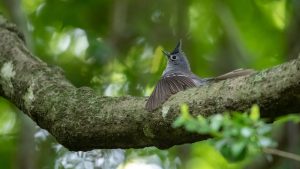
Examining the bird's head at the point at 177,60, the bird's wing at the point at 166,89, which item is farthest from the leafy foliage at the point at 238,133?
the bird's head at the point at 177,60

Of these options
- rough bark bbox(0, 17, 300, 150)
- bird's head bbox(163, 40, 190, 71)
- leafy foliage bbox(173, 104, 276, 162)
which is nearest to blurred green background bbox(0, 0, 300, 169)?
bird's head bbox(163, 40, 190, 71)

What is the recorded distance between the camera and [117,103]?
2.71 metres

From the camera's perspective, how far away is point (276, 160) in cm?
418

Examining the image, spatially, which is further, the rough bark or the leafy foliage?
the rough bark

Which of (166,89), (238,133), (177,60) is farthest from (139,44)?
(238,133)

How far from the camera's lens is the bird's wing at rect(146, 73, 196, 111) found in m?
2.56

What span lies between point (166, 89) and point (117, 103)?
22 centimetres

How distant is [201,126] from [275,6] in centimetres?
A: 368

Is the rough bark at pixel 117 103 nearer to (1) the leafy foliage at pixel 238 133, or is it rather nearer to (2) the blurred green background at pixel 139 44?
(1) the leafy foliage at pixel 238 133

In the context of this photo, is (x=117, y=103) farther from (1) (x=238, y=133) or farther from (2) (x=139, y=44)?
(2) (x=139, y=44)

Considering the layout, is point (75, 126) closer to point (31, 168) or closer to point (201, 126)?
point (201, 126)

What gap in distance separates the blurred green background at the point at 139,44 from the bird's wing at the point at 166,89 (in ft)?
5.54

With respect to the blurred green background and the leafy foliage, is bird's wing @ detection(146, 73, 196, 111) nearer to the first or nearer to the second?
the leafy foliage

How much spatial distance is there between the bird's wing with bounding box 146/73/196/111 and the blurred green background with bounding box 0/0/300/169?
1.69m
